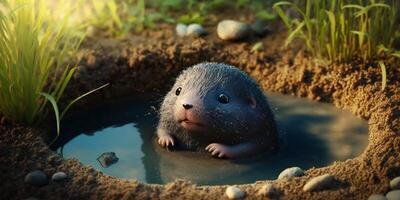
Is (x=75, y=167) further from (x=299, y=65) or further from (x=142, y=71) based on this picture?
(x=299, y=65)

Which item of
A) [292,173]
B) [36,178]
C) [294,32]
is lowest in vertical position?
[292,173]

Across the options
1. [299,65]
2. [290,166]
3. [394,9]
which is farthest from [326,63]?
[290,166]

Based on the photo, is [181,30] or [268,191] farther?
[181,30]

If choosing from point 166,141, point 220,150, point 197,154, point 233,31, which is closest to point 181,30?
point 233,31

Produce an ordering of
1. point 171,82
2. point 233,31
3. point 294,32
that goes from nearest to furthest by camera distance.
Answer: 1. point 294,32
2. point 171,82
3. point 233,31

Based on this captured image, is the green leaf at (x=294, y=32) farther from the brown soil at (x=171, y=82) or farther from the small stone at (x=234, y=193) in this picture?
the small stone at (x=234, y=193)

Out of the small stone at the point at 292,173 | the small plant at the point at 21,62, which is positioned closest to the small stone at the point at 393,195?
the small stone at the point at 292,173

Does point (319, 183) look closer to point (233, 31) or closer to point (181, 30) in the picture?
point (233, 31)

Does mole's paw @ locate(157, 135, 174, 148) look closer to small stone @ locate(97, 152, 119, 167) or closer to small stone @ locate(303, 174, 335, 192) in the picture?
small stone @ locate(97, 152, 119, 167)
